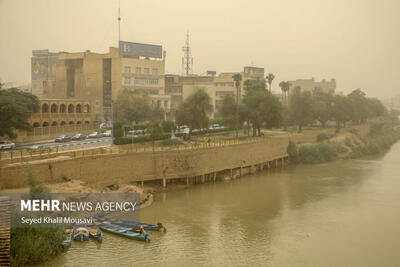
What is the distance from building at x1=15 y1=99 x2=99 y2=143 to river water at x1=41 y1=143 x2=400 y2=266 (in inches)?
746

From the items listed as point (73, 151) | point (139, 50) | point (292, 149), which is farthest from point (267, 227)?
point (139, 50)

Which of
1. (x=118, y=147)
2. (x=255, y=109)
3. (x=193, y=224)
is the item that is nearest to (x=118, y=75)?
(x=255, y=109)

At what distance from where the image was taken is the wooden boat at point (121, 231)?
24.8 meters

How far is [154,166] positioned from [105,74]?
36926 mm

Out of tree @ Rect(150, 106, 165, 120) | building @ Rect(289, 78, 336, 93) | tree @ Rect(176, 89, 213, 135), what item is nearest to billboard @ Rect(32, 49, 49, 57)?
tree @ Rect(150, 106, 165, 120)

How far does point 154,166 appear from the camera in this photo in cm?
3734

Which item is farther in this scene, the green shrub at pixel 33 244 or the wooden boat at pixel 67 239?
the wooden boat at pixel 67 239

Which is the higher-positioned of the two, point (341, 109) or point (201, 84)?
point (201, 84)

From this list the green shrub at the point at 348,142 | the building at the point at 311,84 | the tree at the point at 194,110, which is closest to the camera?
the tree at the point at 194,110

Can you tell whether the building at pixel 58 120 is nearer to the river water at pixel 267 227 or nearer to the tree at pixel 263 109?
the river water at pixel 267 227

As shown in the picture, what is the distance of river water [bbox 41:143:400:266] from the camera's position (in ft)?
75.5

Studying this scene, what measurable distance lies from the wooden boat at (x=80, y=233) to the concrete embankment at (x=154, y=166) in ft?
21.0

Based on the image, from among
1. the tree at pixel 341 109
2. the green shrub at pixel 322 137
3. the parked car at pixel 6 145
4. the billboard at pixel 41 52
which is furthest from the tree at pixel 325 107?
the parked car at pixel 6 145

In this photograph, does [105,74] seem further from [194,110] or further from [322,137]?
[322,137]
